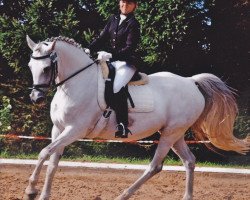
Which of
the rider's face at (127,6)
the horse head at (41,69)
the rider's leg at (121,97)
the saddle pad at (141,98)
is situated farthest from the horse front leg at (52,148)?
the rider's face at (127,6)

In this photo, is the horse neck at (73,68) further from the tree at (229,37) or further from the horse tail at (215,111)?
the tree at (229,37)

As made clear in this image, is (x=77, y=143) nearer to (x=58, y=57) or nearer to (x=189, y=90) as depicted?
(x=189, y=90)

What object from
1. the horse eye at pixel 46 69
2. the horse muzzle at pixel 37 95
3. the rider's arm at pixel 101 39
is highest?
the rider's arm at pixel 101 39

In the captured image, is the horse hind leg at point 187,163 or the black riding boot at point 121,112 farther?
the horse hind leg at point 187,163

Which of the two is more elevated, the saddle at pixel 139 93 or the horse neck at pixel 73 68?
the horse neck at pixel 73 68

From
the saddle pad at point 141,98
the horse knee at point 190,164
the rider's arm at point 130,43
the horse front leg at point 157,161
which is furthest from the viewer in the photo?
the horse knee at point 190,164

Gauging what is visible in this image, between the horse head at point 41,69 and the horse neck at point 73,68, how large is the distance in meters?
0.22

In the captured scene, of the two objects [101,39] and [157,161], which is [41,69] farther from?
[157,161]

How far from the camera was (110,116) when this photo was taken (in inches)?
255

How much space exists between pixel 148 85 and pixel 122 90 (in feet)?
1.90

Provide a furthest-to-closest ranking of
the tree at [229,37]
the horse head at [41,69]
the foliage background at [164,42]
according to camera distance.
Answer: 1. the tree at [229,37]
2. the foliage background at [164,42]
3. the horse head at [41,69]

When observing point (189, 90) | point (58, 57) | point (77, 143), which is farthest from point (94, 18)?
point (58, 57)

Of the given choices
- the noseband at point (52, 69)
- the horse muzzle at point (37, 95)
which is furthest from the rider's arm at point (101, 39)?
the horse muzzle at point (37, 95)

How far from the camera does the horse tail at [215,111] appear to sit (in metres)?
7.77
